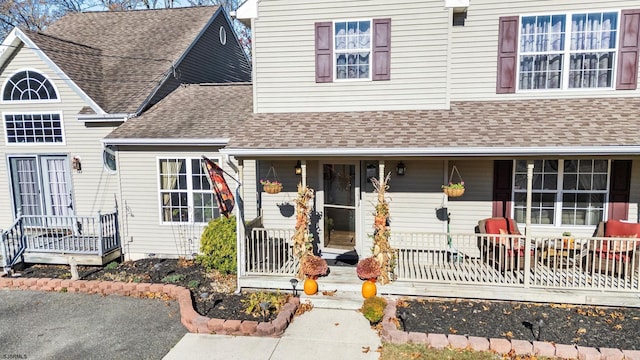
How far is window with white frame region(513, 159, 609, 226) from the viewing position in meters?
8.41

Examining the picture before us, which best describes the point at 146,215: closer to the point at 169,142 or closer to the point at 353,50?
the point at 169,142

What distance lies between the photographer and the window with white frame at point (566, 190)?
27.6ft

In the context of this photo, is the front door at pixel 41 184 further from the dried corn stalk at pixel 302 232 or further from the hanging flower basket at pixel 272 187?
the dried corn stalk at pixel 302 232

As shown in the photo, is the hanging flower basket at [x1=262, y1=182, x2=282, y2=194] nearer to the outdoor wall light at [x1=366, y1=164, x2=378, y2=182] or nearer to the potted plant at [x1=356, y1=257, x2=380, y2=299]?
the outdoor wall light at [x1=366, y1=164, x2=378, y2=182]

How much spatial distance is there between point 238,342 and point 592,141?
274 inches

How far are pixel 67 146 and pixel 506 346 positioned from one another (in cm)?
1138

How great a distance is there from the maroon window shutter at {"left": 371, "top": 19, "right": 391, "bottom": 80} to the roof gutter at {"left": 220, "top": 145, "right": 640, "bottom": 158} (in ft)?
7.70

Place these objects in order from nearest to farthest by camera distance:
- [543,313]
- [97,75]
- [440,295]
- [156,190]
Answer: [543,313], [440,295], [156,190], [97,75]

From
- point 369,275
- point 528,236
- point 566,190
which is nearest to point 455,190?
point 528,236

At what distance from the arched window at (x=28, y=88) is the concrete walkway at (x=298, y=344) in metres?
8.42

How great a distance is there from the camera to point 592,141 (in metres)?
6.95

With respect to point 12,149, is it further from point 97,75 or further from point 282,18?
point 282,18

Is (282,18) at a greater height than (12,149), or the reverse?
(282,18)

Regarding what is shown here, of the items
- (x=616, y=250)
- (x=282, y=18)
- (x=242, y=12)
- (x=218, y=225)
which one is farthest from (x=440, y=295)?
(x=242, y=12)
